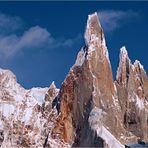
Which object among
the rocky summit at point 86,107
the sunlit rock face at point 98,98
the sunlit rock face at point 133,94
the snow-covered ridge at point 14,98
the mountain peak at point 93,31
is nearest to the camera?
the sunlit rock face at point 98,98

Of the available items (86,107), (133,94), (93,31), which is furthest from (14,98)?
(133,94)

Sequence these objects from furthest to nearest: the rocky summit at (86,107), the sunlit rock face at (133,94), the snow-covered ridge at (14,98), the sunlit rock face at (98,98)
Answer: the snow-covered ridge at (14,98) → the sunlit rock face at (133,94) → the rocky summit at (86,107) → the sunlit rock face at (98,98)

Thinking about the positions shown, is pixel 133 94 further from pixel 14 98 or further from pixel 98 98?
pixel 14 98

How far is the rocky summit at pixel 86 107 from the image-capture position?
141 metres

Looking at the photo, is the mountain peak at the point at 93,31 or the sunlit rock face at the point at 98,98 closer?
the sunlit rock face at the point at 98,98

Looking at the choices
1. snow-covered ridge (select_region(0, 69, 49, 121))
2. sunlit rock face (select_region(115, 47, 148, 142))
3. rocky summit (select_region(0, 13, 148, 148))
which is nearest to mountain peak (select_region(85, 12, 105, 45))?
rocky summit (select_region(0, 13, 148, 148))

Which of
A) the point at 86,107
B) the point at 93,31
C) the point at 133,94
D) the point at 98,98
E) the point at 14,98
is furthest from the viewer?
the point at 14,98

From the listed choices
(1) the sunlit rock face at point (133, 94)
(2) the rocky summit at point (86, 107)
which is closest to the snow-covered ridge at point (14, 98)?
(2) the rocky summit at point (86, 107)

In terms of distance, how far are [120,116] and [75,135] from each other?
30.4ft

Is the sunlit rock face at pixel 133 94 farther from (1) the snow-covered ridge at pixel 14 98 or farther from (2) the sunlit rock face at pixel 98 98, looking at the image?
(1) the snow-covered ridge at pixel 14 98

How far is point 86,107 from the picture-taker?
143 meters

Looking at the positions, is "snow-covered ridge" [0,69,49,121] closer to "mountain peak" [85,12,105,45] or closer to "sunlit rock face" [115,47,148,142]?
"mountain peak" [85,12,105,45]

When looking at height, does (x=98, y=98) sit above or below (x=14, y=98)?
below

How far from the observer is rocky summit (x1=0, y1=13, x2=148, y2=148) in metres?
141
